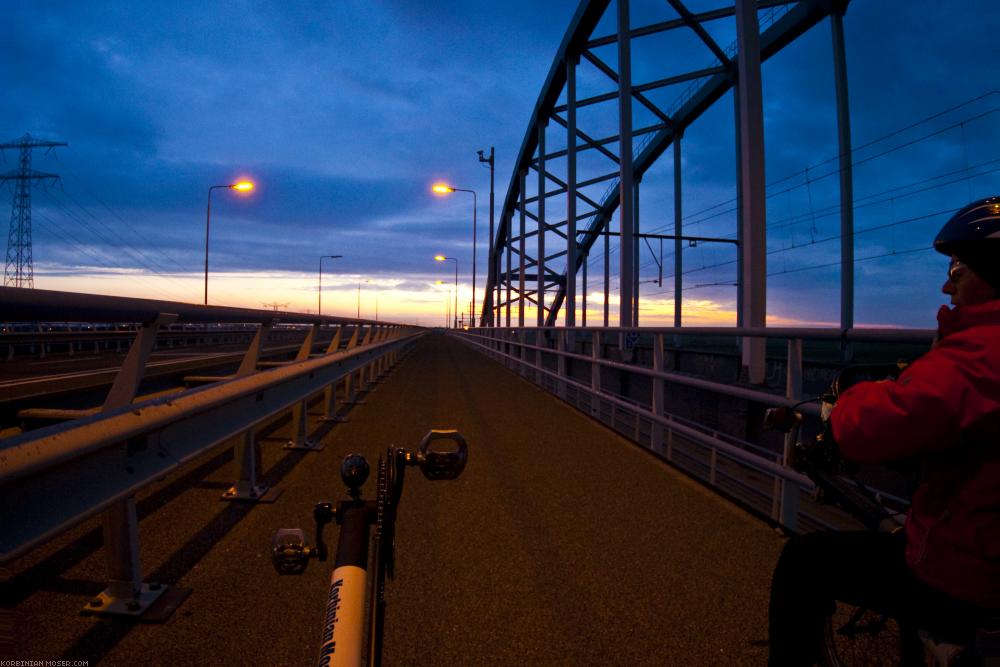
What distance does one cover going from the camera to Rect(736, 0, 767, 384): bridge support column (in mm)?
10641

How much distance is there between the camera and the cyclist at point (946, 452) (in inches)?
48.9

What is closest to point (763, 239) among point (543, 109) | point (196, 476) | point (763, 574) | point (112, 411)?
point (763, 574)

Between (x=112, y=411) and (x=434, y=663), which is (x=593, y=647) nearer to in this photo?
(x=434, y=663)

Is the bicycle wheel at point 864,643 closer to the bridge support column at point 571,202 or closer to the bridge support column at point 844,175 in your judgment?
the bridge support column at point 844,175

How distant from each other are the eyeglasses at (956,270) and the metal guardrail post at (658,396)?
13.2ft

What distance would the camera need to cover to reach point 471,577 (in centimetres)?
296

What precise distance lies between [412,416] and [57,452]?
6.20 m

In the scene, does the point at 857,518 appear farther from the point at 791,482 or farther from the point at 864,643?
the point at 791,482

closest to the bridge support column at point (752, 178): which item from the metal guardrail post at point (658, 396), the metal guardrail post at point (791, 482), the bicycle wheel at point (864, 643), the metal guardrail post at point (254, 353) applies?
the metal guardrail post at point (658, 396)

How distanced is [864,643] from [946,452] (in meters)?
1.00

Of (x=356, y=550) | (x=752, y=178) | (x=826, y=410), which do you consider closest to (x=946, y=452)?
(x=826, y=410)

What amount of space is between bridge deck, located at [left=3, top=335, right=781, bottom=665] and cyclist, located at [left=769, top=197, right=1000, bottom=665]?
0.92 metres

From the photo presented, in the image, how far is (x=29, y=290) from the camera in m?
1.72

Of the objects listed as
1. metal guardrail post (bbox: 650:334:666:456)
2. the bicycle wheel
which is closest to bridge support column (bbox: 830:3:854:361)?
metal guardrail post (bbox: 650:334:666:456)
